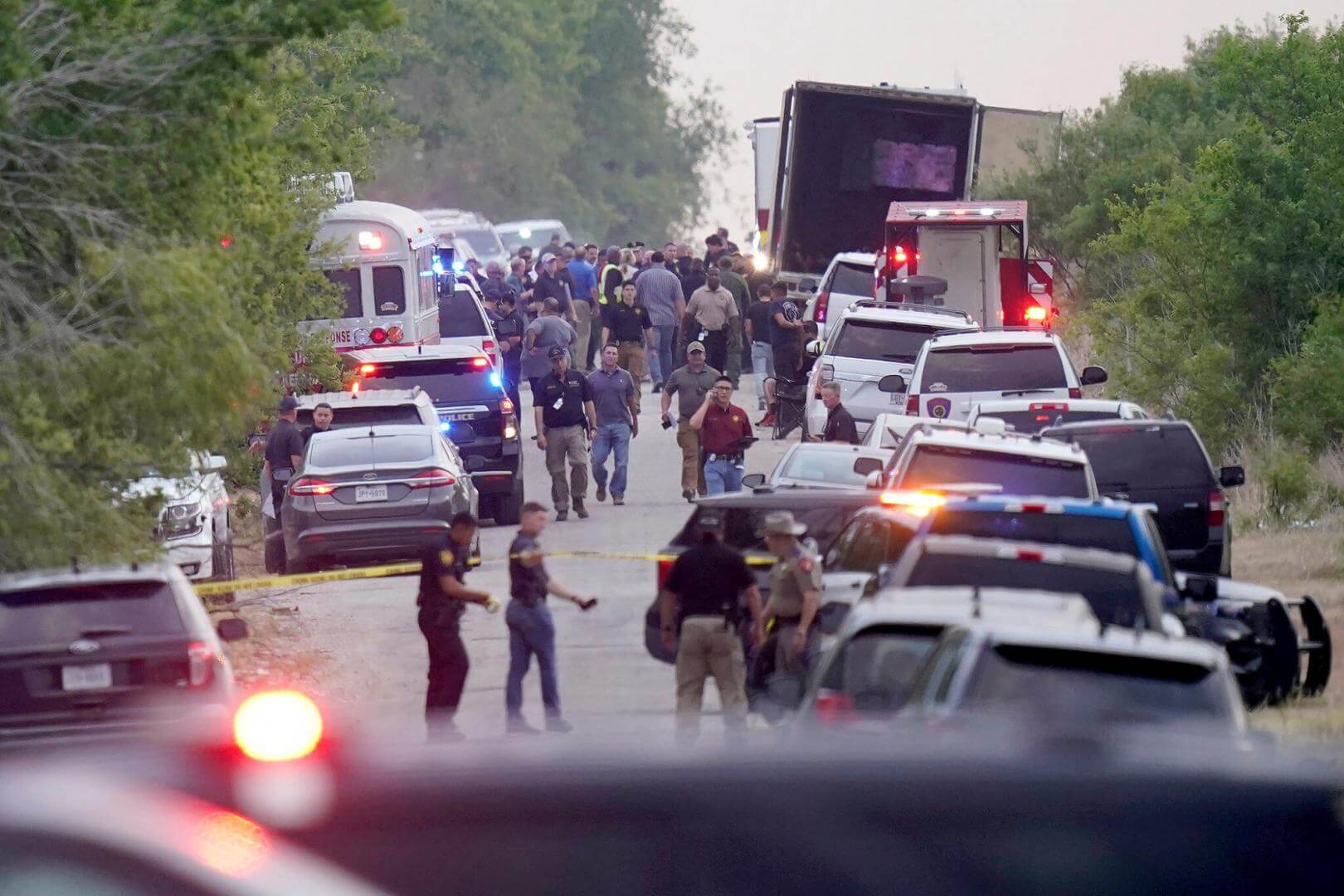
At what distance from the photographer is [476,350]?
2400cm

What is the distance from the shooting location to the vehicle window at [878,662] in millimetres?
8133

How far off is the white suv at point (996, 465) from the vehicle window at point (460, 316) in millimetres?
19129

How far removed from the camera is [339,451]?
66.4ft

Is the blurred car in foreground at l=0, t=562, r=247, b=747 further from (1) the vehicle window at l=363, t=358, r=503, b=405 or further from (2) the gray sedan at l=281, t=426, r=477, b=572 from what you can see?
(1) the vehicle window at l=363, t=358, r=503, b=405

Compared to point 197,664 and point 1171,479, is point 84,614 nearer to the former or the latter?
point 197,664

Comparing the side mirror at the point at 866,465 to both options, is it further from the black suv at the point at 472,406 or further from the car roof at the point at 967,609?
the car roof at the point at 967,609

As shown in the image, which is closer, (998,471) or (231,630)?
(231,630)

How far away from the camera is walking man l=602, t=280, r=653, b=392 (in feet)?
101

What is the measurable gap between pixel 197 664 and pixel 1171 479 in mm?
9234

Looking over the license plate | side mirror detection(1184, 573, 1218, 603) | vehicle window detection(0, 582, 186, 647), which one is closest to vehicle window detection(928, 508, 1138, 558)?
side mirror detection(1184, 573, 1218, 603)

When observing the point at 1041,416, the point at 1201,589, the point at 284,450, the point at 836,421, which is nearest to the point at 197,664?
the point at 1201,589

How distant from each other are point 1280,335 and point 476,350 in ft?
32.5

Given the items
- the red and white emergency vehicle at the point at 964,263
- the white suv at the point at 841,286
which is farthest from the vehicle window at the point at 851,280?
the red and white emergency vehicle at the point at 964,263

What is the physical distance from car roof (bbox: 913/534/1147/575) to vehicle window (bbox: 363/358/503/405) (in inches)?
524
